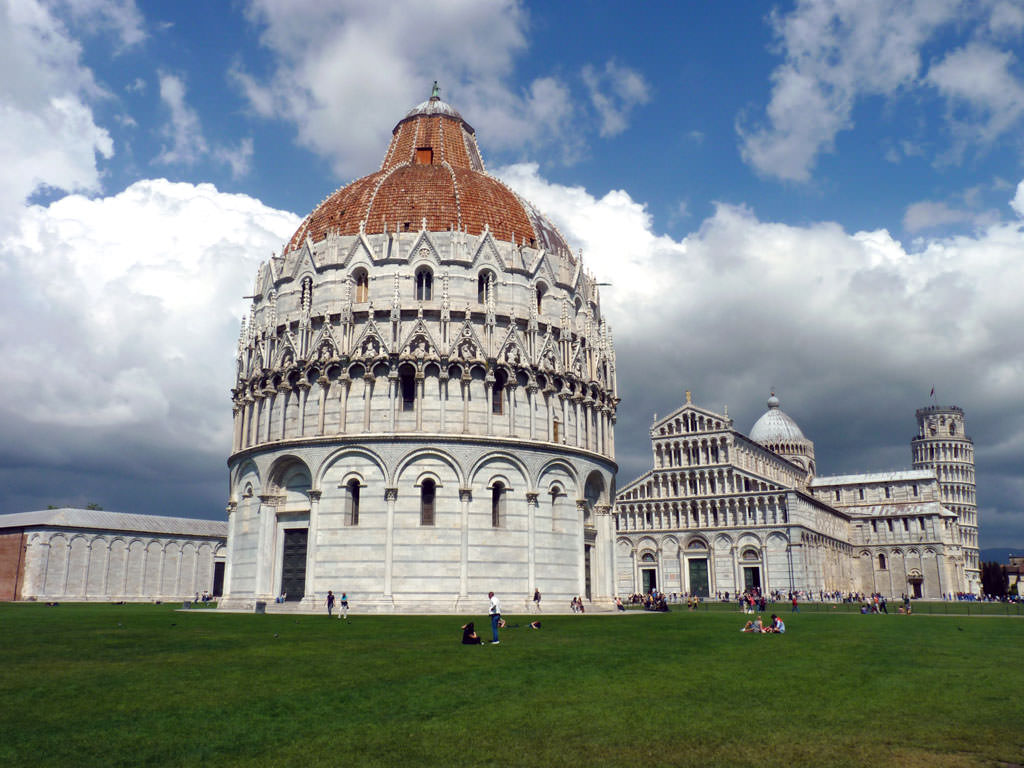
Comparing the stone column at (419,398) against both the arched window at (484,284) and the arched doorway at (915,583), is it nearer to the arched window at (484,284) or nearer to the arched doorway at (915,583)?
the arched window at (484,284)

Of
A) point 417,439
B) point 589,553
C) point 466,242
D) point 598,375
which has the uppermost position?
point 466,242

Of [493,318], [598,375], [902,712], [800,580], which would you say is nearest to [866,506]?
[800,580]

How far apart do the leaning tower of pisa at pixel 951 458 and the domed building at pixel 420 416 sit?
12331cm

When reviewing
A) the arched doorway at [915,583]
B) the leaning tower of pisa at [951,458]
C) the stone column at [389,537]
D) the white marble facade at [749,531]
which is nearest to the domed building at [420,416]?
the stone column at [389,537]

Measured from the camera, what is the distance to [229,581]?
1925 inches

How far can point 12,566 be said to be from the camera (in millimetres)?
77125

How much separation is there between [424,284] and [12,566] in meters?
55.2

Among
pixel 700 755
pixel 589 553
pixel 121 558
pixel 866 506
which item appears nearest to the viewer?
pixel 700 755

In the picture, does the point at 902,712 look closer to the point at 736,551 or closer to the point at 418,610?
the point at 418,610

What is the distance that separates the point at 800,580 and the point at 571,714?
88.8 m

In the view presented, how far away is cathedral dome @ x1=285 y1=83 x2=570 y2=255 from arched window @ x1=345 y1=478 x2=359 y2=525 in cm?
1550

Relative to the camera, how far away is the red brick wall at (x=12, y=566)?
250 ft

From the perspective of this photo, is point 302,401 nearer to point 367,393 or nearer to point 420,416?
point 367,393

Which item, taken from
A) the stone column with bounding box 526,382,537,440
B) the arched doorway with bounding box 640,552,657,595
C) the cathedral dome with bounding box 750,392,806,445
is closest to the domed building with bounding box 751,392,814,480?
the cathedral dome with bounding box 750,392,806,445
